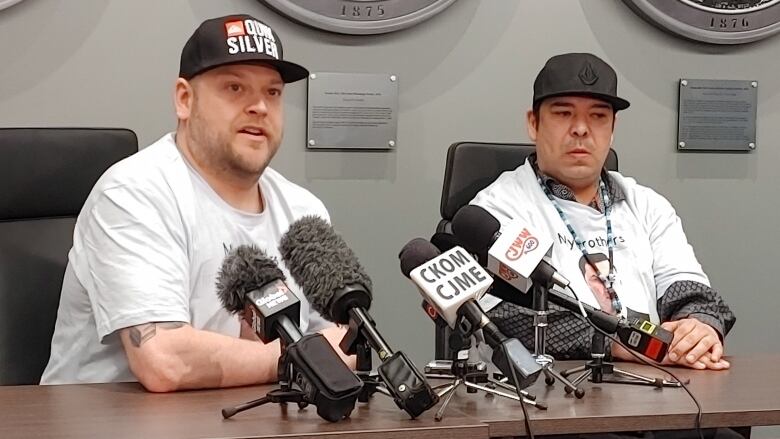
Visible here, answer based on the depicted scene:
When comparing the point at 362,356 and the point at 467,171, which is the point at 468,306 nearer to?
the point at 362,356

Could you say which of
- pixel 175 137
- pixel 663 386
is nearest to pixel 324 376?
pixel 663 386

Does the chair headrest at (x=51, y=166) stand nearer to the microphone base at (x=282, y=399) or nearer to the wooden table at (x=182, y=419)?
the wooden table at (x=182, y=419)

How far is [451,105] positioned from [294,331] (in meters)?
1.59

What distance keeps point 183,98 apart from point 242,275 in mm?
Answer: 722

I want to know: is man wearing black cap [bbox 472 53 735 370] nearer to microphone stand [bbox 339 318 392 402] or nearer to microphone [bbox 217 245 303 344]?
microphone stand [bbox 339 318 392 402]

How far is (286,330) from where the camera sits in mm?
1418

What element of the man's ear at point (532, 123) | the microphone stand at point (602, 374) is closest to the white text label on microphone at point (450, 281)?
the microphone stand at point (602, 374)

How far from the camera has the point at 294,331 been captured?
1.42 metres

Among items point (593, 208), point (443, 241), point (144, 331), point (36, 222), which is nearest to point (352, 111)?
point (443, 241)

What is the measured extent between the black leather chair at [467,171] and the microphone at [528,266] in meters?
0.71

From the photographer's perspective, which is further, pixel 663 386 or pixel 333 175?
pixel 333 175

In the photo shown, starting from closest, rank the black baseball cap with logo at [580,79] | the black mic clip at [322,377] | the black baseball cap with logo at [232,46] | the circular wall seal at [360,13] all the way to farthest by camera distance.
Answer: the black mic clip at [322,377], the black baseball cap with logo at [232,46], the black baseball cap with logo at [580,79], the circular wall seal at [360,13]

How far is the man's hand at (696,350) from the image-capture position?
2023 mm

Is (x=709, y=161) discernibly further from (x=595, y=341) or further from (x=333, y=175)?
(x=595, y=341)
